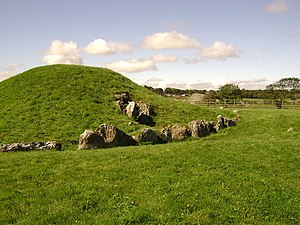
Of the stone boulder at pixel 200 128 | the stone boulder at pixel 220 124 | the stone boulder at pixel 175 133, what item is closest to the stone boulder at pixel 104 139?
the stone boulder at pixel 175 133

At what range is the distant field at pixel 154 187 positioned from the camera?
13078 mm

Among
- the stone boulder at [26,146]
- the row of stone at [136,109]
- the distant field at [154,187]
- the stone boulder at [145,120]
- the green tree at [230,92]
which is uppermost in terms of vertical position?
the green tree at [230,92]

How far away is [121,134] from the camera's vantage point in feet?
98.2

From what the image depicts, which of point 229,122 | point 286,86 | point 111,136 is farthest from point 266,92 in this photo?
point 111,136

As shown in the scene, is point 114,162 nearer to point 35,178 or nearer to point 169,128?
point 35,178

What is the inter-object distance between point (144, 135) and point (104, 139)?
15.9ft

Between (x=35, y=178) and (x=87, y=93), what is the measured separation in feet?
94.3

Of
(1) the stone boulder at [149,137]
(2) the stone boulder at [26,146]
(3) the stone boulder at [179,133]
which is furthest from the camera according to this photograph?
(3) the stone boulder at [179,133]

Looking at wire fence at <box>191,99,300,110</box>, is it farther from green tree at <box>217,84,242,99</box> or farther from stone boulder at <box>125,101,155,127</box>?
stone boulder at <box>125,101,155,127</box>

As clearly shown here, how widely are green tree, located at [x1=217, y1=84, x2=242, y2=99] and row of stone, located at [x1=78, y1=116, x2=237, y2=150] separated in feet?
228

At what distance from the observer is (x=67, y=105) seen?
133 ft

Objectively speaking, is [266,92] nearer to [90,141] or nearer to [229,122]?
[229,122]

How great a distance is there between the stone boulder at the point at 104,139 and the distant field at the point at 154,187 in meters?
5.46

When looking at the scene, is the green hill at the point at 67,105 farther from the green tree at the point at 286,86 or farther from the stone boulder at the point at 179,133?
the green tree at the point at 286,86
